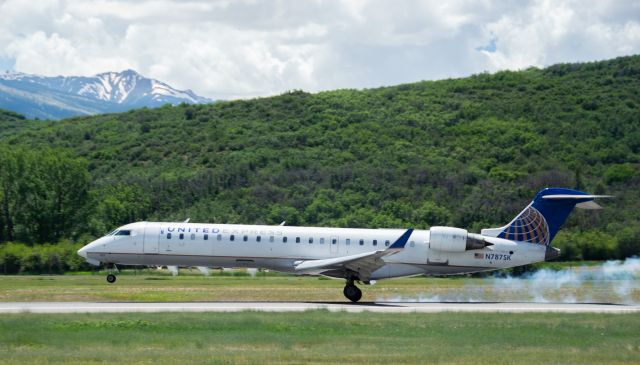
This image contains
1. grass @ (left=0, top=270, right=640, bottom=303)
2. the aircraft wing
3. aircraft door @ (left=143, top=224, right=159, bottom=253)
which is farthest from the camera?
grass @ (left=0, top=270, right=640, bottom=303)

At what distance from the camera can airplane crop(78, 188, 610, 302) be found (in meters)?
33.6

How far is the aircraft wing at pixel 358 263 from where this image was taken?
3191cm

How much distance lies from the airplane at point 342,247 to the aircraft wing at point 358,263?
47 millimetres

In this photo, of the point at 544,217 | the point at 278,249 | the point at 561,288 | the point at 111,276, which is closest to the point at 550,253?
the point at 544,217

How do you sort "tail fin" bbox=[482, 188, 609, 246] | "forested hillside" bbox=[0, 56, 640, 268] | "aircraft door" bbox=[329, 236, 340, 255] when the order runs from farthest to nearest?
"forested hillside" bbox=[0, 56, 640, 268] < "tail fin" bbox=[482, 188, 609, 246] < "aircraft door" bbox=[329, 236, 340, 255]

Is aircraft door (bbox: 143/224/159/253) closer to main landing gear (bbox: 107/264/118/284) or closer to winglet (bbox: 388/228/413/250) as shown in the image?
main landing gear (bbox: 107/264/118/284)

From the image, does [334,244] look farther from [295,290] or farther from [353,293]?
[295,290]

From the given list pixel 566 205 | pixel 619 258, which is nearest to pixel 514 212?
pixel 619 258

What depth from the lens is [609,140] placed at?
96250 millimetres

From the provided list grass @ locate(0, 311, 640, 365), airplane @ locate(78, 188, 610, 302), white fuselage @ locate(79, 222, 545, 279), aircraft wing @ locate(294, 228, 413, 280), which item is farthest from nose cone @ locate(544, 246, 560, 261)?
grass @ locate(0, 311, 640, 365)

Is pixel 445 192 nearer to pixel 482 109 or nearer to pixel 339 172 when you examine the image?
pixel 339 172

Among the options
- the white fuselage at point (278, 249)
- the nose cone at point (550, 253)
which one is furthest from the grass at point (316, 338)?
the nose cone at point (550, 253)

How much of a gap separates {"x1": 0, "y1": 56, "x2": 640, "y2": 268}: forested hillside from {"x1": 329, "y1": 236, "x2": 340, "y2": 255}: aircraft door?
2075 cm

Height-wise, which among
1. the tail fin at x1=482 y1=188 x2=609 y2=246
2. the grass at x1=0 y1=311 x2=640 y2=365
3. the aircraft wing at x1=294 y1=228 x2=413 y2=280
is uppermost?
the tail fin at x1=482 y1=188 x2=609 y2=246
